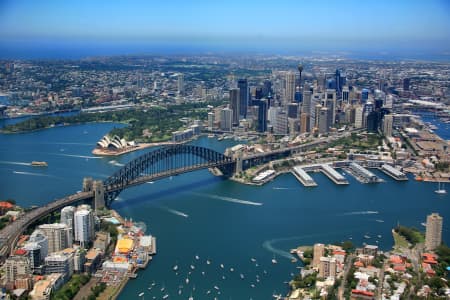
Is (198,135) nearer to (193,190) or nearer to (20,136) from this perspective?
(20,136)

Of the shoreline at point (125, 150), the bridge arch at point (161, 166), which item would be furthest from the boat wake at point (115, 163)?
the bridge arch at point (161, 166)

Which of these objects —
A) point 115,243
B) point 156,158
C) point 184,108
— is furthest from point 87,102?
point 115,243

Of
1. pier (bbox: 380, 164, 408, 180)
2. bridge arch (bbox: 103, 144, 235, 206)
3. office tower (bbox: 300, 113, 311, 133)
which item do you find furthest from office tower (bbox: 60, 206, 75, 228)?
office tower (bbox: 300, 113, 311, 133)

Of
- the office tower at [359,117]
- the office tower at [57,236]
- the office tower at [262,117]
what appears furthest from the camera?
the office tower at [359,117]

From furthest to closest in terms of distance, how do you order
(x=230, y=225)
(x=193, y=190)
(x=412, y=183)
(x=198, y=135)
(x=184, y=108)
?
(x=184, y=108) < (x=198, y=135) < (x=412, y=183) < (x=193, y=190) < (x=230, y=225)

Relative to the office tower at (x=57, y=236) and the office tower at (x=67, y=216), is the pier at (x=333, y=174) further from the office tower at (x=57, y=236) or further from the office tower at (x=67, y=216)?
the office tower at (x=57, y=236)
